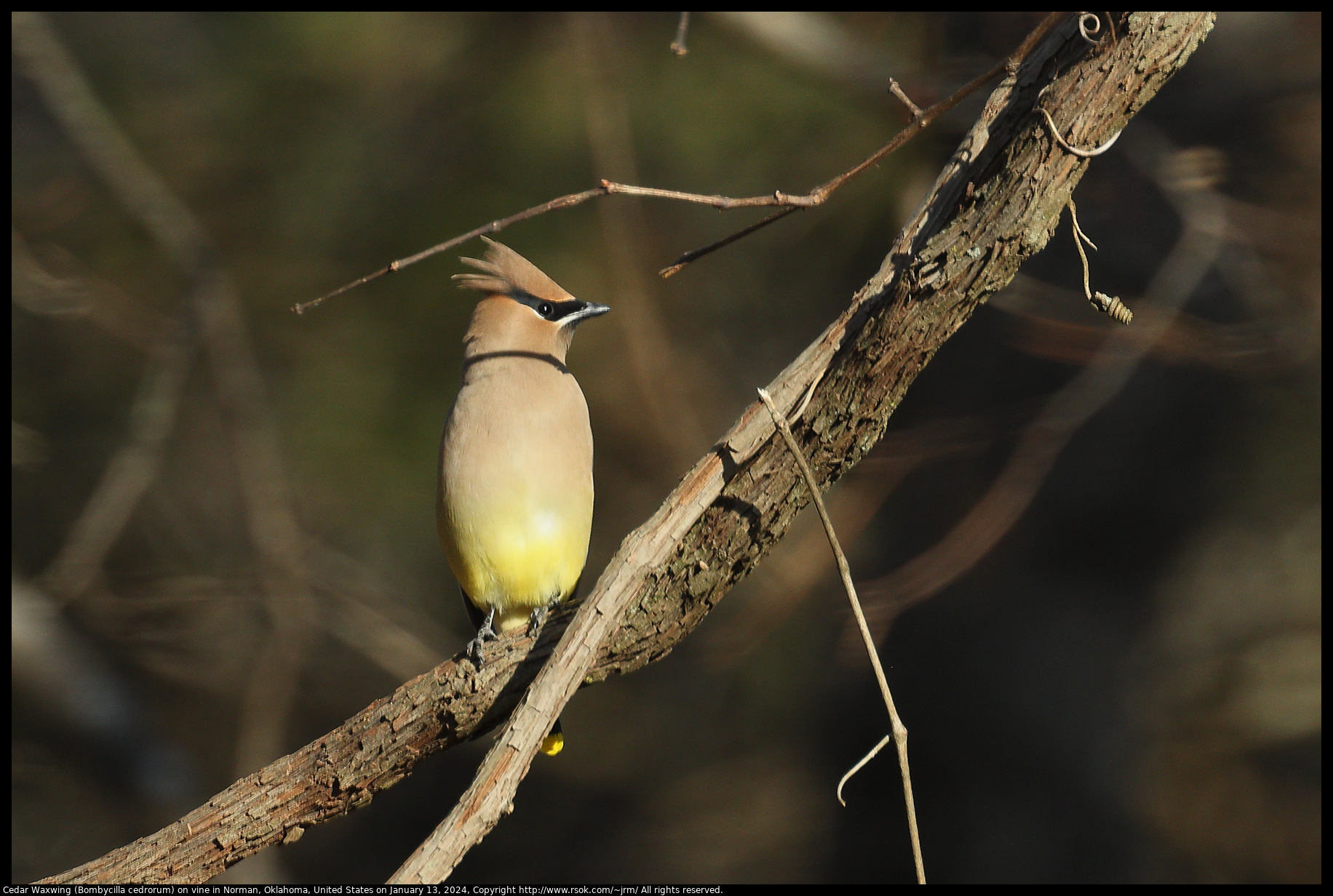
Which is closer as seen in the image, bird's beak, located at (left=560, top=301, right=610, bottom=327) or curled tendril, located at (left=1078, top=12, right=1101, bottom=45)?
curled tendril, located at (left=1078, top=12, right=1101, bottom=45)

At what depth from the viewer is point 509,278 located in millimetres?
3146

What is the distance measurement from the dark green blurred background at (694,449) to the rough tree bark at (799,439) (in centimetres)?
218

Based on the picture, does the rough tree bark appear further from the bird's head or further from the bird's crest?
the bird's crest

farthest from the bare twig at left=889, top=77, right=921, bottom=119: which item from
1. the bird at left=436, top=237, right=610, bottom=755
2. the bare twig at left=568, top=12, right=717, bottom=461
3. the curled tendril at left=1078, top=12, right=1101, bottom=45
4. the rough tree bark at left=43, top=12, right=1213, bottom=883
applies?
the bare twig at left=568, top=12, right=717, bottom=461

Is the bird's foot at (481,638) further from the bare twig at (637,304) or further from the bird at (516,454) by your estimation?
the bare twig at (637,304)

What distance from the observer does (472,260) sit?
3123 mm

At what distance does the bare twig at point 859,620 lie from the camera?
1.86 meters

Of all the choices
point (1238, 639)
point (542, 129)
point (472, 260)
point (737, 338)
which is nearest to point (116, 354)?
point (542, 129)

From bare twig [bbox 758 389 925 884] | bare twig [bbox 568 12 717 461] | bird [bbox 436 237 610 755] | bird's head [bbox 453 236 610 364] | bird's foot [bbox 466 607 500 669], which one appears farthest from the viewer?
bare twig [bbox 568 12 717 461]

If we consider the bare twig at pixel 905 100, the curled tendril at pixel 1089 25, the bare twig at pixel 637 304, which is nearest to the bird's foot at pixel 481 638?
the bare twig at pixel 905 100

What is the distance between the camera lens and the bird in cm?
294

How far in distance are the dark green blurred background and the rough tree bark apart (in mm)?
2177

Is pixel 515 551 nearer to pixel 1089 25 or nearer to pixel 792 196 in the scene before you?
pixel 792 196
